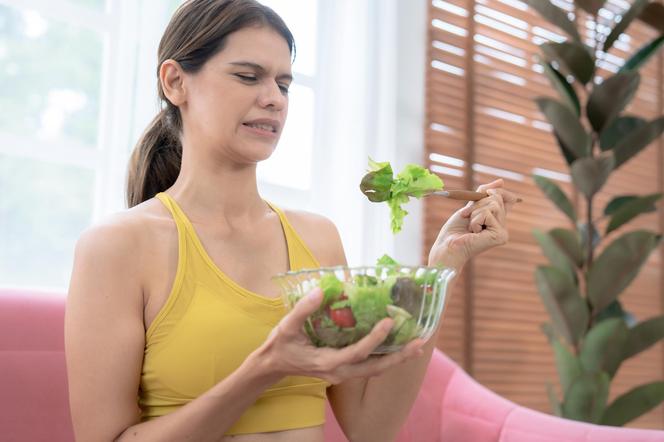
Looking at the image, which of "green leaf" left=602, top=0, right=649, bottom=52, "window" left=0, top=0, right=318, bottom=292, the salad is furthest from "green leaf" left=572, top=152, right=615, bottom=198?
the salad

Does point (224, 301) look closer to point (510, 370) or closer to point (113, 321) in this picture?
point (113, 321)

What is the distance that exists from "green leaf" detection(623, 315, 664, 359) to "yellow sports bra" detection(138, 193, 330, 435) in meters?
1.52

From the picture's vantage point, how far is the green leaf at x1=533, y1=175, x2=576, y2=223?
267 centimetres

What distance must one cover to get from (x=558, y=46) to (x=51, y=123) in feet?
5.15

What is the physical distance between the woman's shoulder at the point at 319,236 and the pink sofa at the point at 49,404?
434mm

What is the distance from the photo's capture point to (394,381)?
1431 millimetres

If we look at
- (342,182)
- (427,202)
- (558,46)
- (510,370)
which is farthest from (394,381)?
(510,370)

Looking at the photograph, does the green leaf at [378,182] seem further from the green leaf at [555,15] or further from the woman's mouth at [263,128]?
the green leaf at [555,15]

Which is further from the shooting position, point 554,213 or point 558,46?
point 554,213

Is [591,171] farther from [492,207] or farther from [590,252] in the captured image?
[492,207]

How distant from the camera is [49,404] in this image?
4.97 ft

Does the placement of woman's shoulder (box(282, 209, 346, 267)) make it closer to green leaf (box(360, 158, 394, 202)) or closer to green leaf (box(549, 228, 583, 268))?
green leaf (box(360, 158, 394, 202))

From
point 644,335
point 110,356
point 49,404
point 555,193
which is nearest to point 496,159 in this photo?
point 555,193

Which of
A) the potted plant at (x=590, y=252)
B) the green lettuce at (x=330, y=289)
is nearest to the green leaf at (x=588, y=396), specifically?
the potted plant at (x=590, y=252)
